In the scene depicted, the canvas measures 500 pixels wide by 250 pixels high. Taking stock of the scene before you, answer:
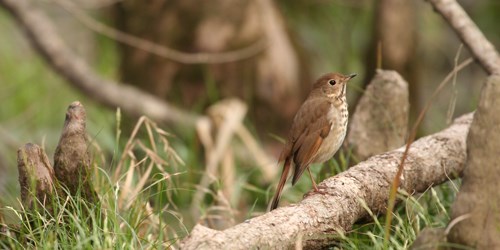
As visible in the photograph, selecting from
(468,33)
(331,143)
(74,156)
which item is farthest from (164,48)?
(74,156)

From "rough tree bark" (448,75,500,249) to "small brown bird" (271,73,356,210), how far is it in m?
1.28

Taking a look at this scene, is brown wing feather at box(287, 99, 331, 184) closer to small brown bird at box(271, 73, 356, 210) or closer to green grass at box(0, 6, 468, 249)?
small brown bird at box(271, 73, 356, 210)

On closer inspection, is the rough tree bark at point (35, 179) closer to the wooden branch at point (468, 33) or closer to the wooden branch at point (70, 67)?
the wooden branch at point (468, 33)

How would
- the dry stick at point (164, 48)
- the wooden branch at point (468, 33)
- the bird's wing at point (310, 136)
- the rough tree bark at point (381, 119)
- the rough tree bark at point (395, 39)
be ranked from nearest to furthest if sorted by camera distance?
the bird's wing at point (310, 136), the rough tree bark at point (381, 119), the wooden branch at point (468, 33), the dry stick at point (164, 48), the rough tree bark at point (395, 39)

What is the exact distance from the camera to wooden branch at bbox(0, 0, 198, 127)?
7.93m

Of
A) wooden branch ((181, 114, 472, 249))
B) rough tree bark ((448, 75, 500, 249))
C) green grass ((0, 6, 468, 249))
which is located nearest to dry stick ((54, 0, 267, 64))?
green grass ((0, 6, 468, 249))

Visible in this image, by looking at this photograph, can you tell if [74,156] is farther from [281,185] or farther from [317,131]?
[317,131]

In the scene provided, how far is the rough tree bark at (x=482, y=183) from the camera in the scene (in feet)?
12.1

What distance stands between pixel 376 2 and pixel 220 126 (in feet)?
6.00

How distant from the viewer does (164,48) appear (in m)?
8.34

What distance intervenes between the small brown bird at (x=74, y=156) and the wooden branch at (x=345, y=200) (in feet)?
2.86

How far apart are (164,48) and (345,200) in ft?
14.3

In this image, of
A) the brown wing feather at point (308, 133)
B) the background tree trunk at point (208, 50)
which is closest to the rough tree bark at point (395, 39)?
the background tree trunk at point (208, 50)

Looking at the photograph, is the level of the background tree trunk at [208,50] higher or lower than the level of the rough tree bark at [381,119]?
higher
